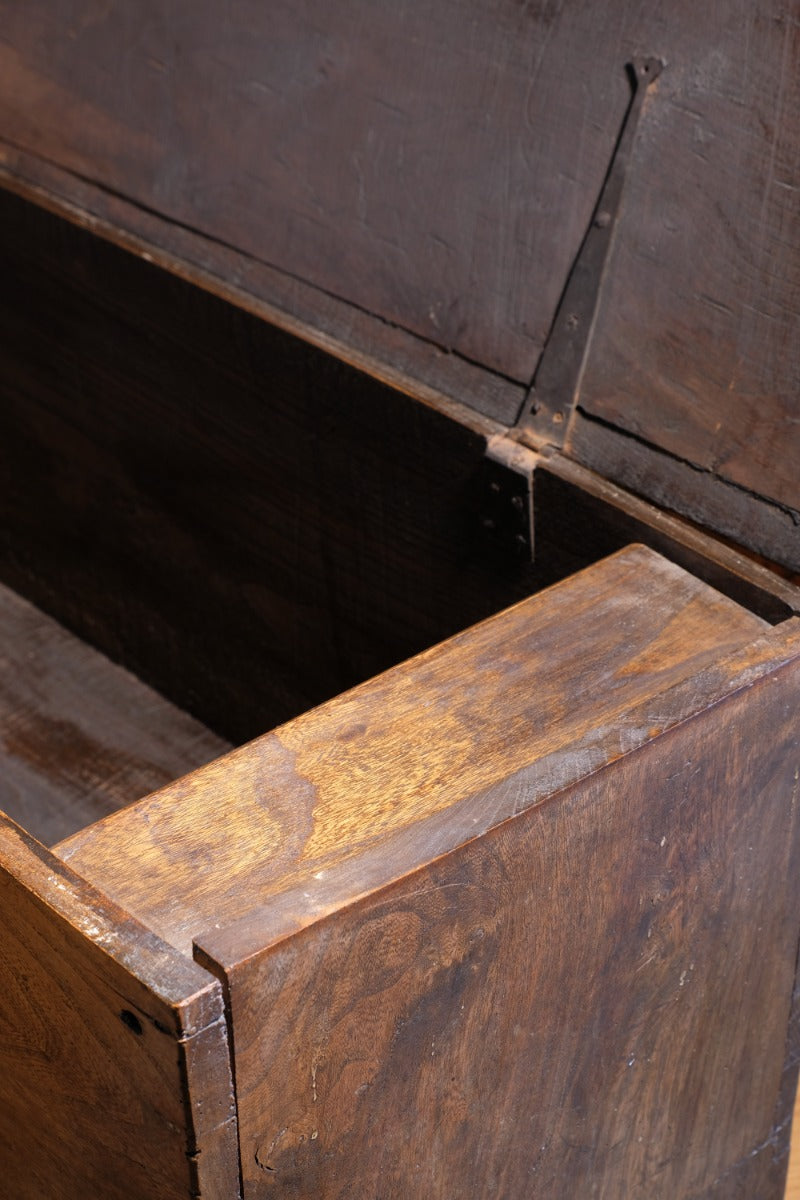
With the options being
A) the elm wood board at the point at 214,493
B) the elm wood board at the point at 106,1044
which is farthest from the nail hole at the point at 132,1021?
the elm wood board at the point at 214,493

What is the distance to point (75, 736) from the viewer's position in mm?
2076

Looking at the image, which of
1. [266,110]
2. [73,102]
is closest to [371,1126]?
[266,110]

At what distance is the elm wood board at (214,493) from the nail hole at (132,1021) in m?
0.70

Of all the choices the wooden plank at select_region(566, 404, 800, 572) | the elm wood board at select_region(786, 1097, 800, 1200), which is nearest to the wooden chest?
the wooden plank at select_region(566, 404, 800, 572)

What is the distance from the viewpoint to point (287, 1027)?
0.99 metres

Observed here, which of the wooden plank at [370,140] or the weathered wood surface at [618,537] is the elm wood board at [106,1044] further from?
the wooden plank at [370,140]

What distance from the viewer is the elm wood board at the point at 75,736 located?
199 cm

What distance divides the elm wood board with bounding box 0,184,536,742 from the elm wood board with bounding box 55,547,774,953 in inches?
12.9

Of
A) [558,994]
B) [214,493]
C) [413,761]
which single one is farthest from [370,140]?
[558,994]

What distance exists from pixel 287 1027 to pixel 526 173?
2.81 feet

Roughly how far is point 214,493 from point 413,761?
2.77 feet

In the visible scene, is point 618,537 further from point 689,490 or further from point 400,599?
point 400,599

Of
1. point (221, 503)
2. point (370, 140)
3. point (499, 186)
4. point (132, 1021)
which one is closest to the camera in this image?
point (132, 1021)

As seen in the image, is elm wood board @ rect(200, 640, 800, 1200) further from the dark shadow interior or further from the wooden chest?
the dark shadow interior
